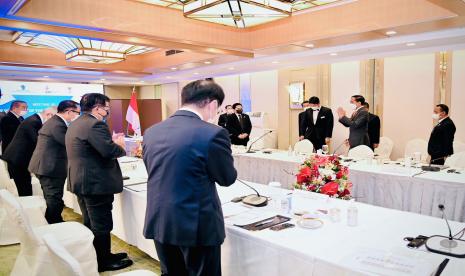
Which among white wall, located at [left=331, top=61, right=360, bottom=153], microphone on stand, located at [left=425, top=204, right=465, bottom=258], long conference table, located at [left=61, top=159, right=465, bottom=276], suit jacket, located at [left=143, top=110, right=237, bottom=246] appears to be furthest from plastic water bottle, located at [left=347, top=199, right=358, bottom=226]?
white wall, located at [left=331, top=61, right=360, bottom=153]

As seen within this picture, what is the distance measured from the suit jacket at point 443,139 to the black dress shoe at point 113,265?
4.50 m

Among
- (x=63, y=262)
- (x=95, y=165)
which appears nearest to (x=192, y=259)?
(x=63, y=262)

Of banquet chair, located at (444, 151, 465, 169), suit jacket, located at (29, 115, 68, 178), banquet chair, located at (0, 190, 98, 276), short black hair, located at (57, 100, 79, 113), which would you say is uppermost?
short black hair, located at (57, 100, 79, 113)

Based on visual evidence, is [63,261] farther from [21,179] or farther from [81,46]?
[81,46]

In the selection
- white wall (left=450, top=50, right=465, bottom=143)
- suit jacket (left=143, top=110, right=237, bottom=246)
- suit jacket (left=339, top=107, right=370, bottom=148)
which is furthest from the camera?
white wall (left=450, top=50, right=465, bottom=143)

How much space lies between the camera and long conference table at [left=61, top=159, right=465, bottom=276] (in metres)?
1.51

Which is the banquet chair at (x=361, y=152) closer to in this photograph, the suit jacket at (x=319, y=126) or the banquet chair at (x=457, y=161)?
the banquet chair at (x=457, y=161)

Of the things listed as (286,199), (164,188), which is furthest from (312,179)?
(164,188)

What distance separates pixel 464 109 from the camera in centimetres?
641

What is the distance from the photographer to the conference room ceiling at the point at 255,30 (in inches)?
168

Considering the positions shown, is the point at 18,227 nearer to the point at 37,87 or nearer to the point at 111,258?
the point at 111,258

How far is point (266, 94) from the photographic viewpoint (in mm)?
9844

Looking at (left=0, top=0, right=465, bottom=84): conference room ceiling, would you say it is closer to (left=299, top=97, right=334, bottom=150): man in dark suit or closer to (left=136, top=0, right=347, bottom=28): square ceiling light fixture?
(left=299, top=97, right=334, bottom=150): man in dark suit

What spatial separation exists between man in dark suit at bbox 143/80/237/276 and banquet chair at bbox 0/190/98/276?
2.82ft
